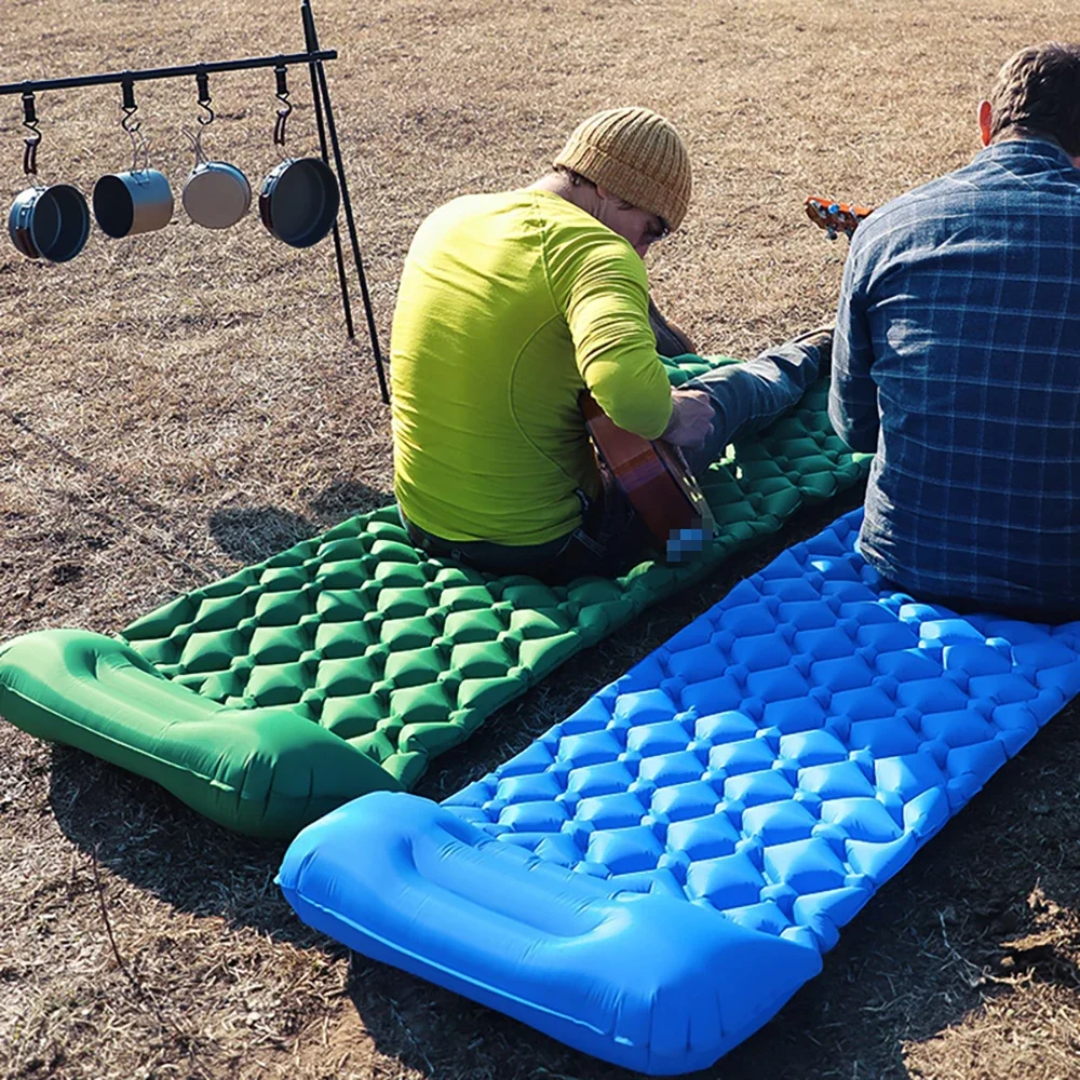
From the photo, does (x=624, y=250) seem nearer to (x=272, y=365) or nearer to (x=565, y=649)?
(x=565, y=649)

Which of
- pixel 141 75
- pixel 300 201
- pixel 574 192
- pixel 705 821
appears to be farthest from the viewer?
pixel 300 201

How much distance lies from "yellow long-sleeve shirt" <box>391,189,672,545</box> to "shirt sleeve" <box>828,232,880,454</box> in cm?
41

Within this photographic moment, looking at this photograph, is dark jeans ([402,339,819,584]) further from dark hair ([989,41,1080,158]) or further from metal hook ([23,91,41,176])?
metal hook ([23,91,41,176])

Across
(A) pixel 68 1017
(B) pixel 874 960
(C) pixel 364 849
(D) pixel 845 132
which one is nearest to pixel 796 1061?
A: (B) pixel 874 960

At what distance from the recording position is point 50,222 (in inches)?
159

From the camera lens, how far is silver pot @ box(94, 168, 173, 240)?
4.10 meters

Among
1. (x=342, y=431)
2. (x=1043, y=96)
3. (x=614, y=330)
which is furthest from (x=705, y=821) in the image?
(x=342, y=431)

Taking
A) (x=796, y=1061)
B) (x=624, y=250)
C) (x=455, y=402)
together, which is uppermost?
(x=624, y=250)

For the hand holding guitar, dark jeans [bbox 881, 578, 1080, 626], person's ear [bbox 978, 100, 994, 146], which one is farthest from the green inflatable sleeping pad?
person's ear [bbox 978, 100, 994, 146]

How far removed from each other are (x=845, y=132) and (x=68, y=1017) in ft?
19.4

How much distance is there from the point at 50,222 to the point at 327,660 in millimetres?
1712

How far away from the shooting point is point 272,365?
5.00 metres

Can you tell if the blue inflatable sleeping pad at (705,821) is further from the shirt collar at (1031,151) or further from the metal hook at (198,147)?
the metal hook at (198,147)

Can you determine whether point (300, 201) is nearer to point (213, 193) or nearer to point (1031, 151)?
point (213, 193)
